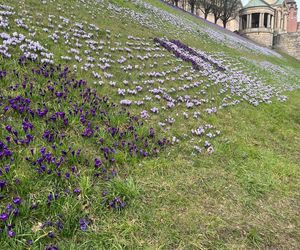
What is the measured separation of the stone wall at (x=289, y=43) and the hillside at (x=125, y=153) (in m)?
54.6

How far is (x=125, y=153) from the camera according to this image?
5852 millimetres

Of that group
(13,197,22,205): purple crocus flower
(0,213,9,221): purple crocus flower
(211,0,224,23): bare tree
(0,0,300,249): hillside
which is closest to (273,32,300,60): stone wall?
(211,0,224,23): bare tree

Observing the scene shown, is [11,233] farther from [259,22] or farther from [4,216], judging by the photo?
[259,22]

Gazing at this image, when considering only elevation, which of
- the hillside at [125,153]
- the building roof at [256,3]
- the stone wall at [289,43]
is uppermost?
the building roof at [256,3]

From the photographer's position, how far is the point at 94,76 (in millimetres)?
8734

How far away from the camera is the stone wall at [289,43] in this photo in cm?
5759

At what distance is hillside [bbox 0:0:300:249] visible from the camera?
420 cm

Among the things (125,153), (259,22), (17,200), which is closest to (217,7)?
(259,22)

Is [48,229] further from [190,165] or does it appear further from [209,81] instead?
[209,81]

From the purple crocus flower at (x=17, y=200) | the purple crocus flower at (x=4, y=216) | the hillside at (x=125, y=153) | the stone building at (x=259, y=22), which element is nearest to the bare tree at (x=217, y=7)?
the stone building at (x=259, y=22)

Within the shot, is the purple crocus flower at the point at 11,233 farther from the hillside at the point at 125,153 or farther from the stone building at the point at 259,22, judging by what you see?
the stone building at the point at 259,22

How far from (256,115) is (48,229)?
8.88 metres

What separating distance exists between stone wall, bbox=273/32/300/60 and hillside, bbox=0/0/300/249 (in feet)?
179

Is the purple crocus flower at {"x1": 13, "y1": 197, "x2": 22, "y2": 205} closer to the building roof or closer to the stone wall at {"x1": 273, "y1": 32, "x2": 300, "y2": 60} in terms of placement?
the stone wall at {"x1": 273, "y1": 32, "x2": 300, "y2": 60}
